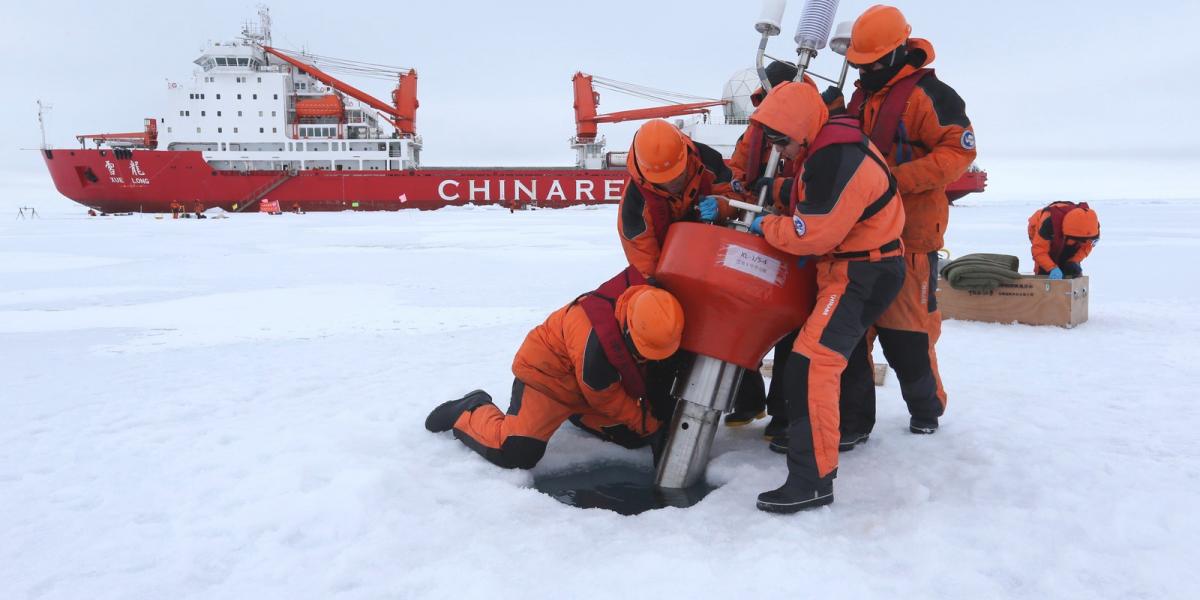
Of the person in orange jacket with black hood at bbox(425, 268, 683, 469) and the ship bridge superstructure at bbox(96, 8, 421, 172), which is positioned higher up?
the ship bridge superstructure at bbox(96, 8, 421, 172)

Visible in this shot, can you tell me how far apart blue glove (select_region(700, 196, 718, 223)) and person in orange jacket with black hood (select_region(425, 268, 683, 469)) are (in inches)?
11.2

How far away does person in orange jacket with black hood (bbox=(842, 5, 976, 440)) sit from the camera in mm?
2443

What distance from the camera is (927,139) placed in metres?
2.51

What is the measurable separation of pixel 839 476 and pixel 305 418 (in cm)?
208

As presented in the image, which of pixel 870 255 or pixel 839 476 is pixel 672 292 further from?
pixel 839 476

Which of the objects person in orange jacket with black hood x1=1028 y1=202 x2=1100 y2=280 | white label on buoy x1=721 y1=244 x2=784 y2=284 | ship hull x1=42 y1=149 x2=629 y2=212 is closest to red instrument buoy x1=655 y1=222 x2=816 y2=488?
white label on buoy x1=721 y1=244 x2=784 y2=284

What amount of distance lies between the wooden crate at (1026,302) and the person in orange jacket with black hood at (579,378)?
11.1 feet

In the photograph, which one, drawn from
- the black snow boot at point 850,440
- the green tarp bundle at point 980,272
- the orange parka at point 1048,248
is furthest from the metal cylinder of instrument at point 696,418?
the orange parka at point 1048,248

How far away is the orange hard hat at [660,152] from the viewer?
2172 millimetres

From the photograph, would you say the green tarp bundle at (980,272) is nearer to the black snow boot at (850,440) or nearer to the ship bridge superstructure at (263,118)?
the black snow boot at (850,440)

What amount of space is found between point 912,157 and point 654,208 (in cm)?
101

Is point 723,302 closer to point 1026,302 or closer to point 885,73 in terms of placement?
point 885,73

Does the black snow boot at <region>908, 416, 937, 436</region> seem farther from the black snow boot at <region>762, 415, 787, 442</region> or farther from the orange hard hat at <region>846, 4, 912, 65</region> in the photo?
the orange hard hat at <region>846, 4, 912, 65</region>

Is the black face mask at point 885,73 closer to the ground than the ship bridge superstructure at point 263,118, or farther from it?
closer to the ground
